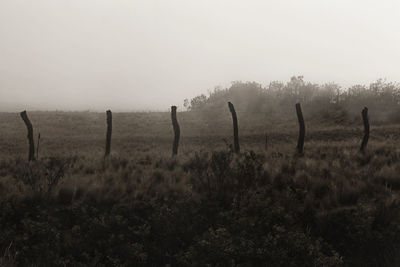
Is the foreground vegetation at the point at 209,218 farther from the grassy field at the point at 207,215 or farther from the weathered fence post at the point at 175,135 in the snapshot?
the weathered fence post at the point at 175,135

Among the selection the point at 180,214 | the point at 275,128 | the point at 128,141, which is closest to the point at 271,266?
the point at 180,214

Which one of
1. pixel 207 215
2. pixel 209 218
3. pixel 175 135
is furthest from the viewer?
pixel 175 135

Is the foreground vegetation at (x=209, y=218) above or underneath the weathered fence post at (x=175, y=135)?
underneath

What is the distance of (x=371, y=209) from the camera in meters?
7.89

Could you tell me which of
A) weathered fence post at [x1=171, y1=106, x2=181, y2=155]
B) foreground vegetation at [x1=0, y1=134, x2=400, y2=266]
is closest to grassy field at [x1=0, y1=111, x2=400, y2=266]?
foreground vegetation at [x1=0, y1=134, x2=400, y2=266]

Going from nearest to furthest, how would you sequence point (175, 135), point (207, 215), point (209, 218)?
point (209, 218) → point (207, 215) → point (175, 135)

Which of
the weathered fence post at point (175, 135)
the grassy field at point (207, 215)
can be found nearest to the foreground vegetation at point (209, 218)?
the grassy field at point (207, 215)

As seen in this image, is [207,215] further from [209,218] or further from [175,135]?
[175,135]

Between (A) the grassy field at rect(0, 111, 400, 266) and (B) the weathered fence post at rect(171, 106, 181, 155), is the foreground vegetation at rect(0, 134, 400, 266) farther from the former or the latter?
(B) the weathered fence post at rect(171, 106, 181, 155)

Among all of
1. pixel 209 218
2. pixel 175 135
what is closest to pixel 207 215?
pixel 209 218

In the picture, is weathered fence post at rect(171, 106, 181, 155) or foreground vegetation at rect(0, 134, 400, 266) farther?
weathered fence post at rect(171, 106, 181, 155)

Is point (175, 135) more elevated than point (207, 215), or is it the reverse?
point (175, 135)

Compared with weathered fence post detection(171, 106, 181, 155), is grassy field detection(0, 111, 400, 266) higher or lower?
lower

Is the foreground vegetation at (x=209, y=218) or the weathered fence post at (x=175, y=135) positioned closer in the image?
the foreground vegetation at (x=209, y=218)
